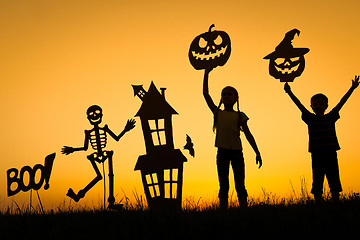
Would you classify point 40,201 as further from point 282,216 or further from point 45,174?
point 282,216

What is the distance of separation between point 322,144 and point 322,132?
0.19 metres

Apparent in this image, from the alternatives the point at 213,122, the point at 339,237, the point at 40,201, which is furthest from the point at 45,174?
the point at 339,237

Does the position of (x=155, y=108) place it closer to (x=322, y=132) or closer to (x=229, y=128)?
(x=229, y=128)

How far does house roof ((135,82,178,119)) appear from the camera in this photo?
952 cm

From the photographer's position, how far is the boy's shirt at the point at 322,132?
828 centimetres

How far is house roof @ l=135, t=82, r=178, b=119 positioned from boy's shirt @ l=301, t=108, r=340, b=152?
2.50 meters

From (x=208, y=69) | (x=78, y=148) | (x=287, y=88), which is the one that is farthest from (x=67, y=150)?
(x=287, y=88)

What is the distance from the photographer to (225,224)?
5891mm

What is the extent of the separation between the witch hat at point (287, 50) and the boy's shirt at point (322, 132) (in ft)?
4.07

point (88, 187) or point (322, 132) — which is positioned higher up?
point (322, 132)

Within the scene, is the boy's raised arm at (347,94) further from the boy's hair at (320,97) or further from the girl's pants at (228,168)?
the girl's pants at (228,168)

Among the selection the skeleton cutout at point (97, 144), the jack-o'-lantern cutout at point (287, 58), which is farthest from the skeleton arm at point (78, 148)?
the jack-o'-lantern cutout at point (287, 58)

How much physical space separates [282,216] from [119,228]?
2026 millimetres

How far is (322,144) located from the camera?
8.29m
